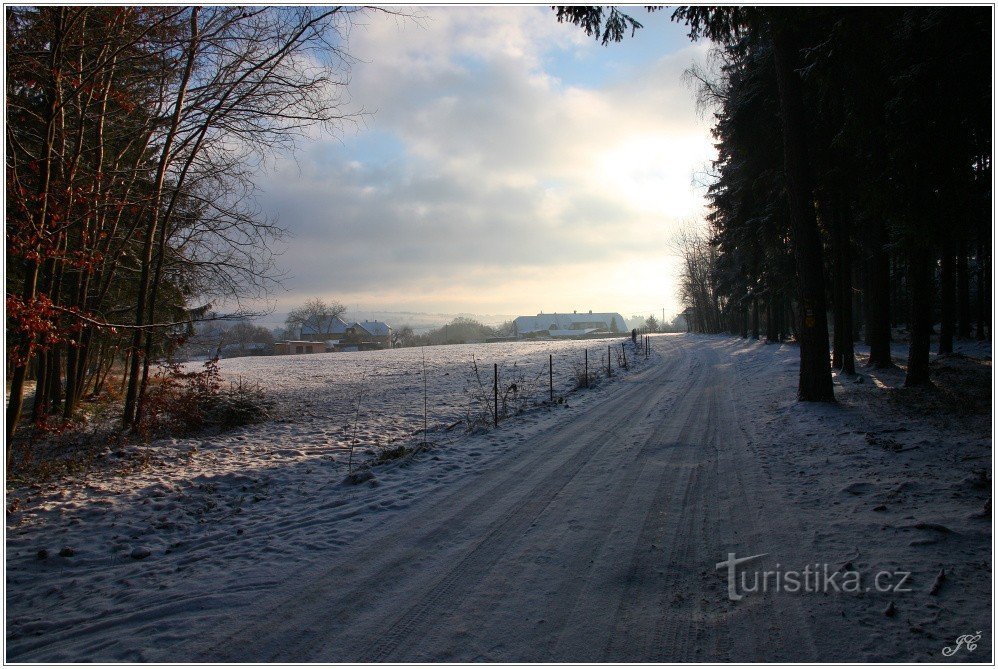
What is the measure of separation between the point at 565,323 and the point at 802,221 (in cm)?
12036

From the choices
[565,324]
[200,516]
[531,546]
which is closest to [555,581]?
[531,546]

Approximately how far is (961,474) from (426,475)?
19.8 ft

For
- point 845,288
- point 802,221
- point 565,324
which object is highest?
point 565,324

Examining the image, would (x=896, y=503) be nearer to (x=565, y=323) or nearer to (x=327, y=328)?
(x=327, y=328)

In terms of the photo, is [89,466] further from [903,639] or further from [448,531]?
[903,639]

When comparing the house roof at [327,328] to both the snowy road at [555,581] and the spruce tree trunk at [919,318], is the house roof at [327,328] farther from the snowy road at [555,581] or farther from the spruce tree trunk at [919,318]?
the snowy road at [555,581]

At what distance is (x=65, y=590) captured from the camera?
394cm

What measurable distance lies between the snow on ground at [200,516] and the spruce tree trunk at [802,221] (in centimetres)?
496

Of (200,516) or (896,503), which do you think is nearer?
(896,503)

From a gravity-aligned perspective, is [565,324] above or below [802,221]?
above

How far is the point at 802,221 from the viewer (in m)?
10.1
